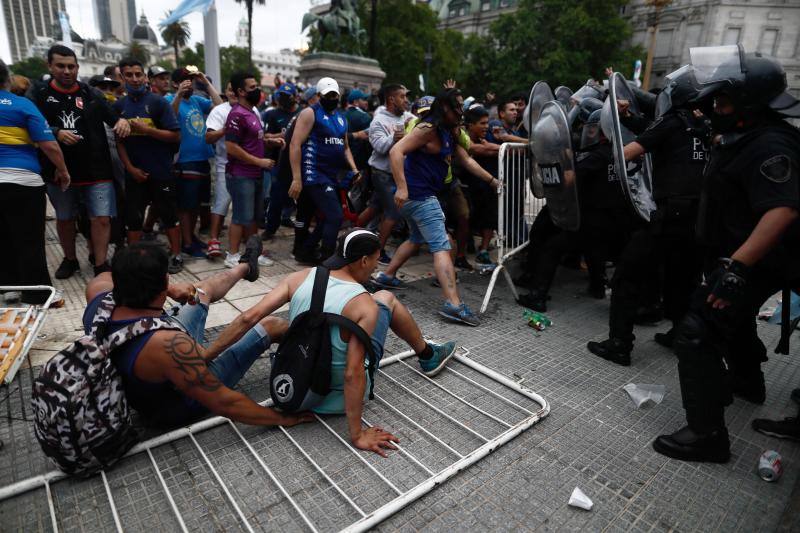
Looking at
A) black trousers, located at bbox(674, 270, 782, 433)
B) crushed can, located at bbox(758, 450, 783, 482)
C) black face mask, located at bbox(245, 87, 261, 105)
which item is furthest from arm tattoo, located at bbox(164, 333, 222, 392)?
black face mask, located at bbox(245, 87, 261, 105)

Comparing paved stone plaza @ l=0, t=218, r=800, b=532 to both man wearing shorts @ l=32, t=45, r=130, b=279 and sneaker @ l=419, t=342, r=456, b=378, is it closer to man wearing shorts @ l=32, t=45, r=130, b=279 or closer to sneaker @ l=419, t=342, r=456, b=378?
sneaker @ l=419, t=342, r=456, b=378

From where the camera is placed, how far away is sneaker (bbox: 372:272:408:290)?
4.93 m

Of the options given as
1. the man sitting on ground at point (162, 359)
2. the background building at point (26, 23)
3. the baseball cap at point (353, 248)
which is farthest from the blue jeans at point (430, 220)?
the background building at point (26, 23)

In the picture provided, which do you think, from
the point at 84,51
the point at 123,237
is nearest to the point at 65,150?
the point at 123,237

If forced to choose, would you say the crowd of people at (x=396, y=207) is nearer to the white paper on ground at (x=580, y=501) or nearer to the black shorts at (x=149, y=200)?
the black shorts at (x=149, y=200)

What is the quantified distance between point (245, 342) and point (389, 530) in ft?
4.20

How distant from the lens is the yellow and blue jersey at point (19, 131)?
362cm

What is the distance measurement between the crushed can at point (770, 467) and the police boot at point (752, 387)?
726 mm

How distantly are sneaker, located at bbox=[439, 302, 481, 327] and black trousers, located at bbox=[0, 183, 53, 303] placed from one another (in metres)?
3.39

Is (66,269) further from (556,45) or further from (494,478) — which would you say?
(556,45)

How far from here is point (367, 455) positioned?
7.89ft

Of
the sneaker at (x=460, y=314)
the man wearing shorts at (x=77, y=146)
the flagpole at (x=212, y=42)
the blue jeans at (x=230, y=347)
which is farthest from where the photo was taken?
the flagpole at (x=212, y=42)

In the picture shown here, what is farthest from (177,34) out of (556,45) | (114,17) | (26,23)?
(114,17)

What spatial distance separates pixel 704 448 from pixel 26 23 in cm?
18229
